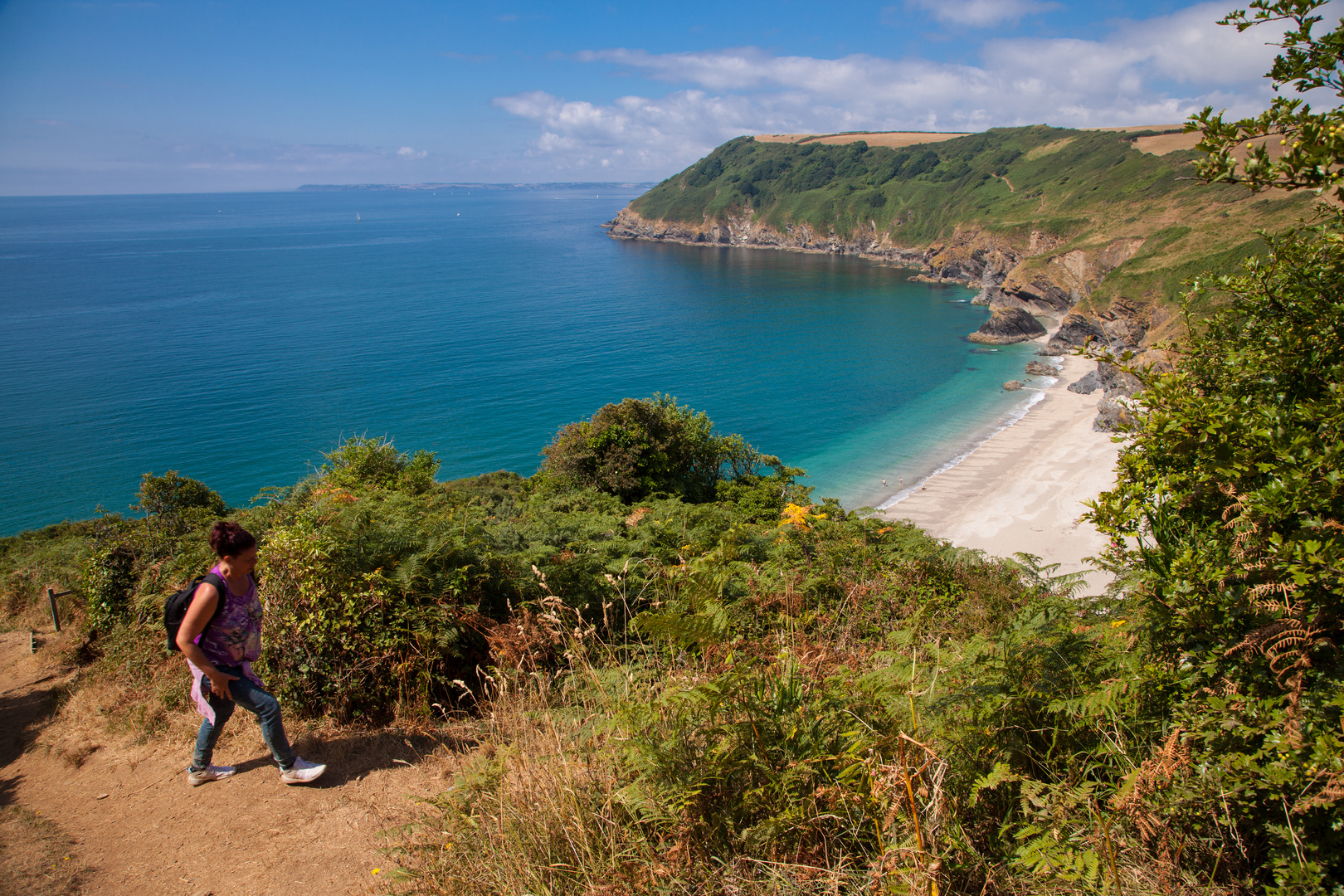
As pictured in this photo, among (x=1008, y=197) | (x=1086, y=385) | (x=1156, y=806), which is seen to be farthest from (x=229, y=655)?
(x=1008, y=197)

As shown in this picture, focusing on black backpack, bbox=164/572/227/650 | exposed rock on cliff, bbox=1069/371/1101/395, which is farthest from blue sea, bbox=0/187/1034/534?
black backpack, bbox=164/572/227/650

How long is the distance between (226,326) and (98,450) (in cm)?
3800

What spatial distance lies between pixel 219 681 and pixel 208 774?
2.98 ft

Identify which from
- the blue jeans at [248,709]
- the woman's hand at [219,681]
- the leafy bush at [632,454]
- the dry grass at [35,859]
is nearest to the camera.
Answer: the dry grass at [35,859]

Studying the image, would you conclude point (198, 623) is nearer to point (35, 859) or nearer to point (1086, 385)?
point (35, 859)

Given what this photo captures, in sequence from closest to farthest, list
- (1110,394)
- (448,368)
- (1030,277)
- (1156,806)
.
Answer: (1156,806) → (1110,394) → (448,368) → (1030,277)

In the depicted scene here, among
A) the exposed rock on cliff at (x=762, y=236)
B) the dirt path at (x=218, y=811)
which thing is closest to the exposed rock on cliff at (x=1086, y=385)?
the dirt path at (x=218, y=811)

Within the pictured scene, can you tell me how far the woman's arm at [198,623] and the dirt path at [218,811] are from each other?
41.6 inches

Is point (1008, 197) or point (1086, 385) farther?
point (1008, 197)

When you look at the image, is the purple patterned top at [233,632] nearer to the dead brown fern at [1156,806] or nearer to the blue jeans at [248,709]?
the blue jeans at [248,709]

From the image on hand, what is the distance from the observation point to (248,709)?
4.99m

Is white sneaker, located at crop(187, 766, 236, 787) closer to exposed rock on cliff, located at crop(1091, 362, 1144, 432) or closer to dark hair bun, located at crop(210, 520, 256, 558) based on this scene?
dark hair bun, located at crop(210, 520, 256, 558)

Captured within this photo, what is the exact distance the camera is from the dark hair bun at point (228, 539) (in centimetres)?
471

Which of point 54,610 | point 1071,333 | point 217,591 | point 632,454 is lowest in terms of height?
point 632,454
